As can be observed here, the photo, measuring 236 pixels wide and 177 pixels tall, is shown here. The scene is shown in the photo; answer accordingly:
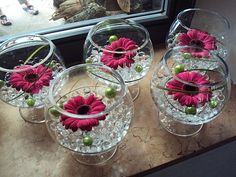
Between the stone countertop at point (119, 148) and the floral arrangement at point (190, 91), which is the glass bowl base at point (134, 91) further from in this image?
the floral arrangement at point (190, 91)

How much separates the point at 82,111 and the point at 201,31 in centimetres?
36

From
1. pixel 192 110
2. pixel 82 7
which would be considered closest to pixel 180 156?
pixel 192 110

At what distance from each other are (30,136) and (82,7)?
34 centimetres

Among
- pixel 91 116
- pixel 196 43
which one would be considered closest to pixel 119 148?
pixel 91 116

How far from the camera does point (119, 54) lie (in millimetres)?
687

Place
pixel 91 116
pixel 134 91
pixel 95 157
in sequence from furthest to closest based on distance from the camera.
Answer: pixel 134 91 → pixel 95 157 → pixel 91 116

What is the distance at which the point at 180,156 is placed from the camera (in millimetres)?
647

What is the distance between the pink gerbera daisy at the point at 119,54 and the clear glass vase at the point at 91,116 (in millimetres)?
45

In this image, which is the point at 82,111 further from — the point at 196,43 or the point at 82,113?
the point at 196,43

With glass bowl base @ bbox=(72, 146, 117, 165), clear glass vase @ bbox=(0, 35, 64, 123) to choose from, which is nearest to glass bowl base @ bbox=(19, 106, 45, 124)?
clear glass vase @ bbox=(0, 35, 64, 123)

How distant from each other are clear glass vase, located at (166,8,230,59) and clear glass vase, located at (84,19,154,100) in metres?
0.07

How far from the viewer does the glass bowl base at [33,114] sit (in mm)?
702

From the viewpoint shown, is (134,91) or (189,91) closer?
(189,91)

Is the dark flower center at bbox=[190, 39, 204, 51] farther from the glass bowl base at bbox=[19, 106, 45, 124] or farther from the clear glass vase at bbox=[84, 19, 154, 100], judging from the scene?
the glass bowl base at bbox=[19, 106, 45, 124]
